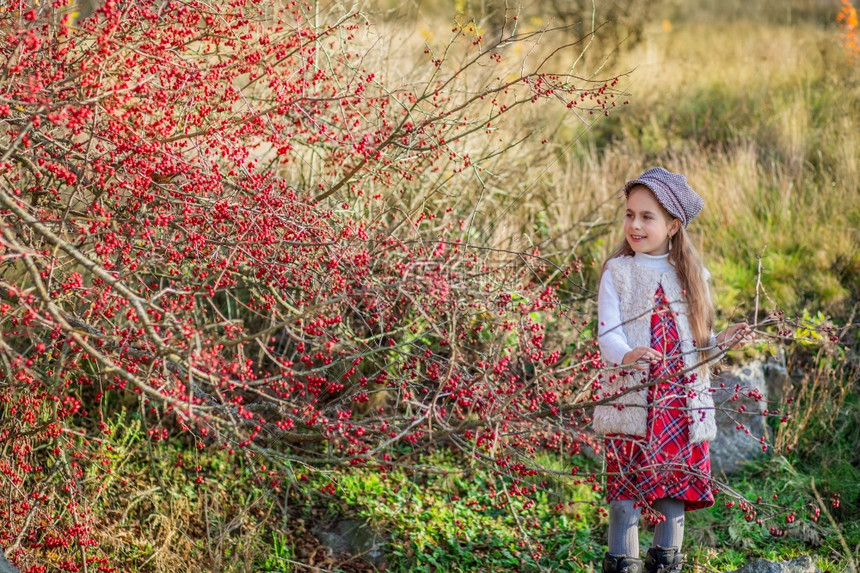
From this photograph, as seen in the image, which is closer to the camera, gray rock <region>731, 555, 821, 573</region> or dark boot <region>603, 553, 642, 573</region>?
gray rock <region>731, 555, 821, 573</region>

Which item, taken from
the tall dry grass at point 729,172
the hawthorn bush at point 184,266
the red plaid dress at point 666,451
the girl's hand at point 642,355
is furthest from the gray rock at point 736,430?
the girl's hand at point 642,355

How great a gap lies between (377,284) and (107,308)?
84 cm

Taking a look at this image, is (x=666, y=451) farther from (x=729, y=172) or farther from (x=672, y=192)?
(x=729, y=172)

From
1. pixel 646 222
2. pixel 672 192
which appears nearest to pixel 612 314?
pixel 646 222

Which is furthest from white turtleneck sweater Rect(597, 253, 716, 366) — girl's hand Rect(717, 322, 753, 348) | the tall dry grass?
the tall dry grass

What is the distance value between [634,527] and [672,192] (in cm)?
123

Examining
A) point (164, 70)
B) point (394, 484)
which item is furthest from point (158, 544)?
point (164, 70)

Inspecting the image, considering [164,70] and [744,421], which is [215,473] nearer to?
[164,70]

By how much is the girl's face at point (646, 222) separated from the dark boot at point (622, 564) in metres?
1.12

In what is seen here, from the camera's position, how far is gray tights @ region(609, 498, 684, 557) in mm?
3068

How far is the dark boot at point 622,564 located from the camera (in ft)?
9.90

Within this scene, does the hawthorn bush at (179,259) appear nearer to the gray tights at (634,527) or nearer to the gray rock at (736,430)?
the gray tights at (634,527)

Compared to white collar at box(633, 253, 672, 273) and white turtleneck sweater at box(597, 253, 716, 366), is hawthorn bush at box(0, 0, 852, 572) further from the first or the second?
white collar at box(633, 253, 672, 273)

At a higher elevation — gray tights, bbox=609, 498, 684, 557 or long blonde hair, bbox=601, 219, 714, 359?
long blonde hair, bbox=601, 219, 714, 359
